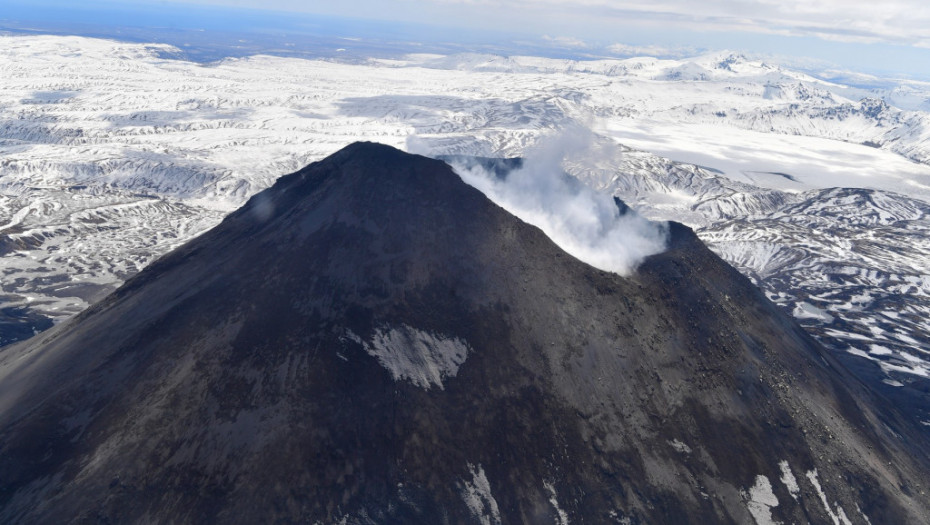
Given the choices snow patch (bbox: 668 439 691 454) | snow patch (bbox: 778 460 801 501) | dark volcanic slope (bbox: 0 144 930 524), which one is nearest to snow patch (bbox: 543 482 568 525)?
dark volcanic slope (bbox: 0 144 930 524)

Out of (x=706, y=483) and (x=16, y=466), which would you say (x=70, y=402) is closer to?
(x=16, y=466)

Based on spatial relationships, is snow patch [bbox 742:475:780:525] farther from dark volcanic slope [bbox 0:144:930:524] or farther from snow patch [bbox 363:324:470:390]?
snow patch [bbox 363:324:470:390]

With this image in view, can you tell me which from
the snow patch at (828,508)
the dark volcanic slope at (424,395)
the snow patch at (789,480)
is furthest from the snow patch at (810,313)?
the snow patch at (789,480)

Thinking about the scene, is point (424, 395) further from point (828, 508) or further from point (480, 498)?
point (828, 508)

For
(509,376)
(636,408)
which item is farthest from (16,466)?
(636,408)

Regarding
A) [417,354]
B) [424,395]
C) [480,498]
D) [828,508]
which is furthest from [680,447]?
[417,354]
